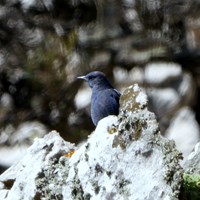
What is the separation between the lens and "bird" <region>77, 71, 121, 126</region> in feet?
22.7

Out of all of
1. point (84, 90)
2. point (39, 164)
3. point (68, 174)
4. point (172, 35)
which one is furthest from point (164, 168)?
point (84, 90)

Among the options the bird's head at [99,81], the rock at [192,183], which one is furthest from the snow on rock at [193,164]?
the bird's head at [99,81]

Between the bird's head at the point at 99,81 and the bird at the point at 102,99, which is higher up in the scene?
the bird's head at the point at 99,81

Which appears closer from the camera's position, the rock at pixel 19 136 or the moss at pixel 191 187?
the moss at pixel 191 187

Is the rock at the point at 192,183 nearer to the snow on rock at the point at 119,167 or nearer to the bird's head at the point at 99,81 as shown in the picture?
the snow on rock at the point at 119,167

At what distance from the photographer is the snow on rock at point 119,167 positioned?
4633 millimetres

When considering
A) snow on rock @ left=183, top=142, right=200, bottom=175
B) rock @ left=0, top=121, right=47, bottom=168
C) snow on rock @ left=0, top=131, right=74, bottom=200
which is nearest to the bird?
snow on rock @ left=183, top=142, right=200, bottom=175

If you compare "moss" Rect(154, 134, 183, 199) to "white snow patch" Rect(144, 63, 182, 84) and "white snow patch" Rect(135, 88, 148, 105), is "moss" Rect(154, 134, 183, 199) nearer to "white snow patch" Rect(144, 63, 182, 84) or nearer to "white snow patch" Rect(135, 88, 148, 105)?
"white snow patch" Rect(135, 88, 148, 105)

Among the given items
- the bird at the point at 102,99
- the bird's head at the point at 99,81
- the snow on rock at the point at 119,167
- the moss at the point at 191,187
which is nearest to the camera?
the snow on rock at the point at 119,167

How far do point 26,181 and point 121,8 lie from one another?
4.31 metres

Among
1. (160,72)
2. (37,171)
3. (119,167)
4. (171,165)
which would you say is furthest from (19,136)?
(171,165)

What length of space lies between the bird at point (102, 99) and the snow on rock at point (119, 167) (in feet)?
4.62

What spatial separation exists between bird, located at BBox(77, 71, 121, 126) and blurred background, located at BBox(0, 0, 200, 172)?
1.61 metres

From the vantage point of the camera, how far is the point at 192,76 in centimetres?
955
